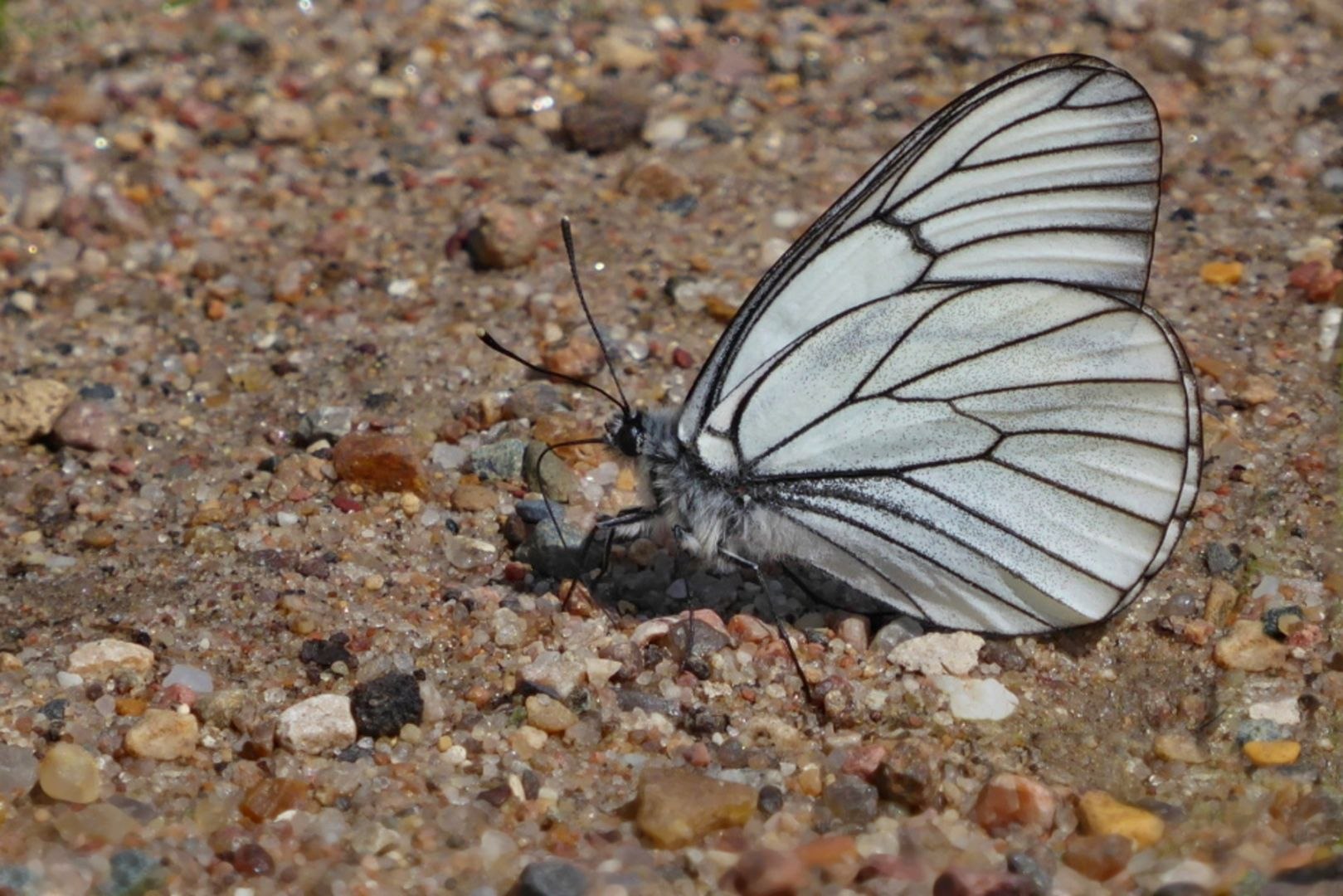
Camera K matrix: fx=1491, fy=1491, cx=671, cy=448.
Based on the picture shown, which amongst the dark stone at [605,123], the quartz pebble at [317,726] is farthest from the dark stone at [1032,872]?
the dark stone at [605,123]

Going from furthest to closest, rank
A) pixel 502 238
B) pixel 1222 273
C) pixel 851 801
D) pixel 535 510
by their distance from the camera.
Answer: pixel 502 238
pixel 1222 273
pixel 535 510
pixel 851 801

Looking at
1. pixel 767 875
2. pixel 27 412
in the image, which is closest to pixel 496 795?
pixel 767 875

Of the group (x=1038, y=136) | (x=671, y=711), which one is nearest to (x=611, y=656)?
(x=671, y=711)

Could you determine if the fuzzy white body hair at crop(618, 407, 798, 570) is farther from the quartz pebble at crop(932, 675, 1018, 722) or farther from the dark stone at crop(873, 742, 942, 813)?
the dark stone at crop(873, 742, 942, 813)

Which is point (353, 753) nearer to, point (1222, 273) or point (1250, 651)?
point (1250, 651)

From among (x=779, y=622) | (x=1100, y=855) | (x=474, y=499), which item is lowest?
(x=474, y=499)

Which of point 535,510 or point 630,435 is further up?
point 630,435

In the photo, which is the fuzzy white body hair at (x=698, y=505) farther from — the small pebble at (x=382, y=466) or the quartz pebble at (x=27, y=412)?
the quartz pebble at (x=27, y=412)
